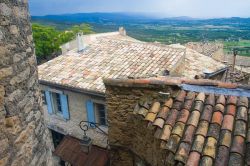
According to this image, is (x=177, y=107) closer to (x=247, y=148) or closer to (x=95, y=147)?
(x=247, y=148)

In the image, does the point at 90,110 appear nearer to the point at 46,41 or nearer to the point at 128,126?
the point at 128,126

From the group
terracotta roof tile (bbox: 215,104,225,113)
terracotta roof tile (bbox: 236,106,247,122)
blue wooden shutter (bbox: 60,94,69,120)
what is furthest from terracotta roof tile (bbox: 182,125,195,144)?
blue wooden shutter (bbox: 60,94,69,120)

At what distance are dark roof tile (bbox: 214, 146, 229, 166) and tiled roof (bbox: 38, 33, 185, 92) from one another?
6148 mm

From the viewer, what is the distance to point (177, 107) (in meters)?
4.40

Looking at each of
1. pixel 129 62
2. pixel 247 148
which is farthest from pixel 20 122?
pixel 129 62

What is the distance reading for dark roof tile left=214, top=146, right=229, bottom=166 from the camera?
325 cm

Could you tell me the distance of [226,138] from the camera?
3.56m

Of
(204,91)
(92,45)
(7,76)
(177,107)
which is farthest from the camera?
(92,45)

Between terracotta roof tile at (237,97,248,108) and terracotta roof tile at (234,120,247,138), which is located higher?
terracotta roof tile at (237,97,248,108)

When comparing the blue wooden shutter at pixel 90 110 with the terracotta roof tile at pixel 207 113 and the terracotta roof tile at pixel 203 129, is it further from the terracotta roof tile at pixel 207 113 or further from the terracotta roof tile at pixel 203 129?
the terracotta roof tile at pixel 207 113

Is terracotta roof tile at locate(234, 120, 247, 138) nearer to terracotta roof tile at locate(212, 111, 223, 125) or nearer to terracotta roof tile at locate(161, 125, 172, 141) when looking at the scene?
terracotta roof tile at locate(212, 111, 223, 125)

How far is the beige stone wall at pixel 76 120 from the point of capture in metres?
10.5

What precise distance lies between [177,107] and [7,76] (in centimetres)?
270

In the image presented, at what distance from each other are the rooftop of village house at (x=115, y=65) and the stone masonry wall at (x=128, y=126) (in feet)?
11.7
